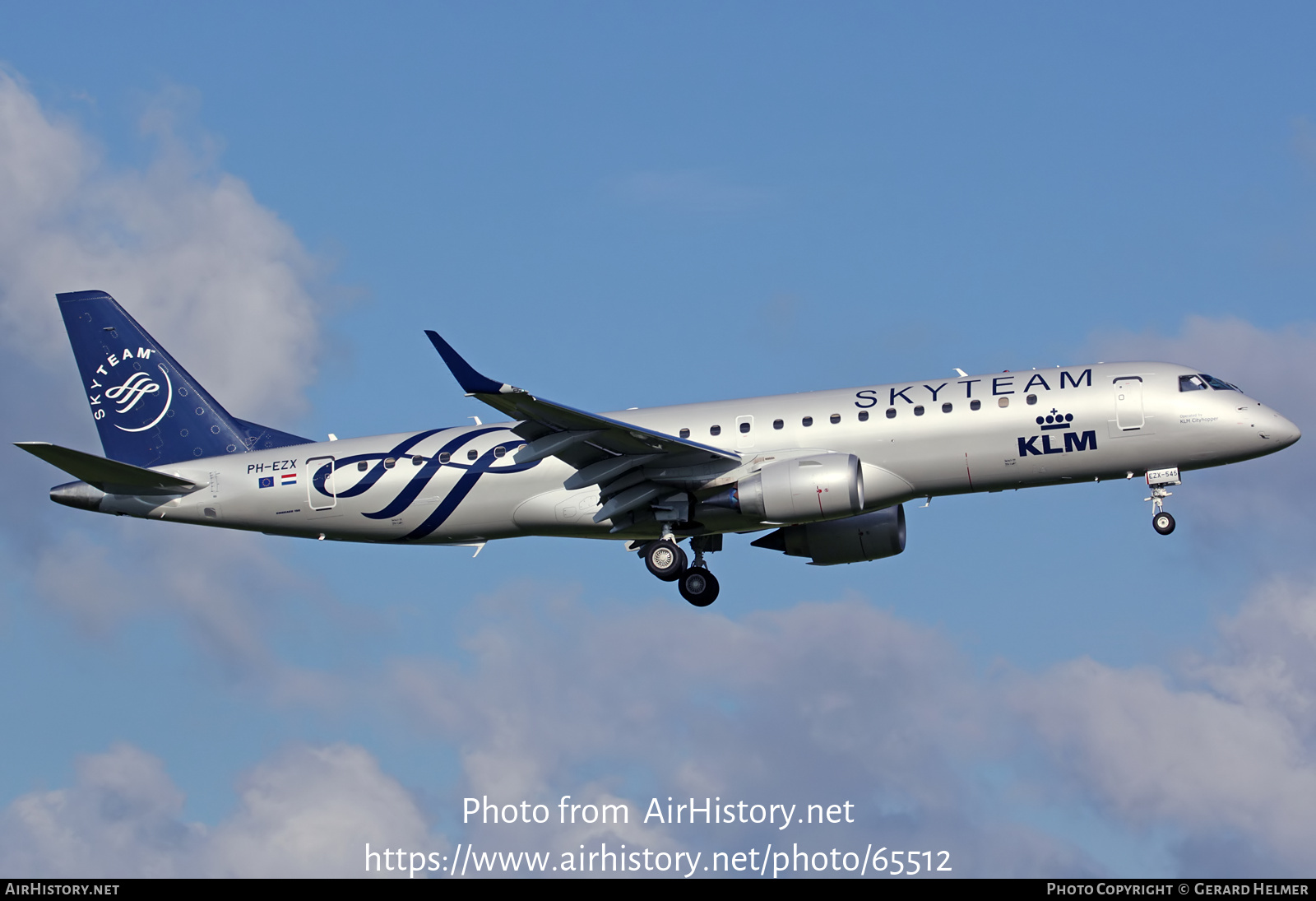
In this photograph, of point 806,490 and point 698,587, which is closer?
point 806,490

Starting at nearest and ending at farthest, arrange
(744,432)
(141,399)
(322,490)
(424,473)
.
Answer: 1. (744,432)
2. (424,473)
3. (322,490)
4. (141,399)

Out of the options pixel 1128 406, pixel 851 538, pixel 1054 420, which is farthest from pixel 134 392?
pixel 1128 406

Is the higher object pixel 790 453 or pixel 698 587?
pixel 790 453

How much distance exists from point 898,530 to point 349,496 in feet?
47.4

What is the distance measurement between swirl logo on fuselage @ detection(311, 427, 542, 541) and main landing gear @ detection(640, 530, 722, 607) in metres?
3.79

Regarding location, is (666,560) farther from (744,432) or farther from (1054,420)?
(1054,420)

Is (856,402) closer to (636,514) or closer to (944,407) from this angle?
(944,407)

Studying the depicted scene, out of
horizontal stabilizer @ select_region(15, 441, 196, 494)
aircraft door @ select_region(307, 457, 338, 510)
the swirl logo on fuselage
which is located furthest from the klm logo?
horizontal stabilizer @ select_region(15, 441, 196, 494)

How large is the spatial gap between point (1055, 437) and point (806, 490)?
6.01m

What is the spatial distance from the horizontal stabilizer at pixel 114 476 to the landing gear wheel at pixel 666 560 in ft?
40.6

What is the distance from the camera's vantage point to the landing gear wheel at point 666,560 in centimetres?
4000

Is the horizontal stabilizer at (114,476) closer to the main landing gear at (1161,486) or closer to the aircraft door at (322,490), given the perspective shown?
the aircraft door at (322,490)

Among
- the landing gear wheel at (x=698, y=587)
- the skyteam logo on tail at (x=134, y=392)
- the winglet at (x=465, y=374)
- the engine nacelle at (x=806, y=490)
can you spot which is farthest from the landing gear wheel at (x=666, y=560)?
the skyteam logo on tail at (x=134, y=392)

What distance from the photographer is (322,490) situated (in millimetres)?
41469
